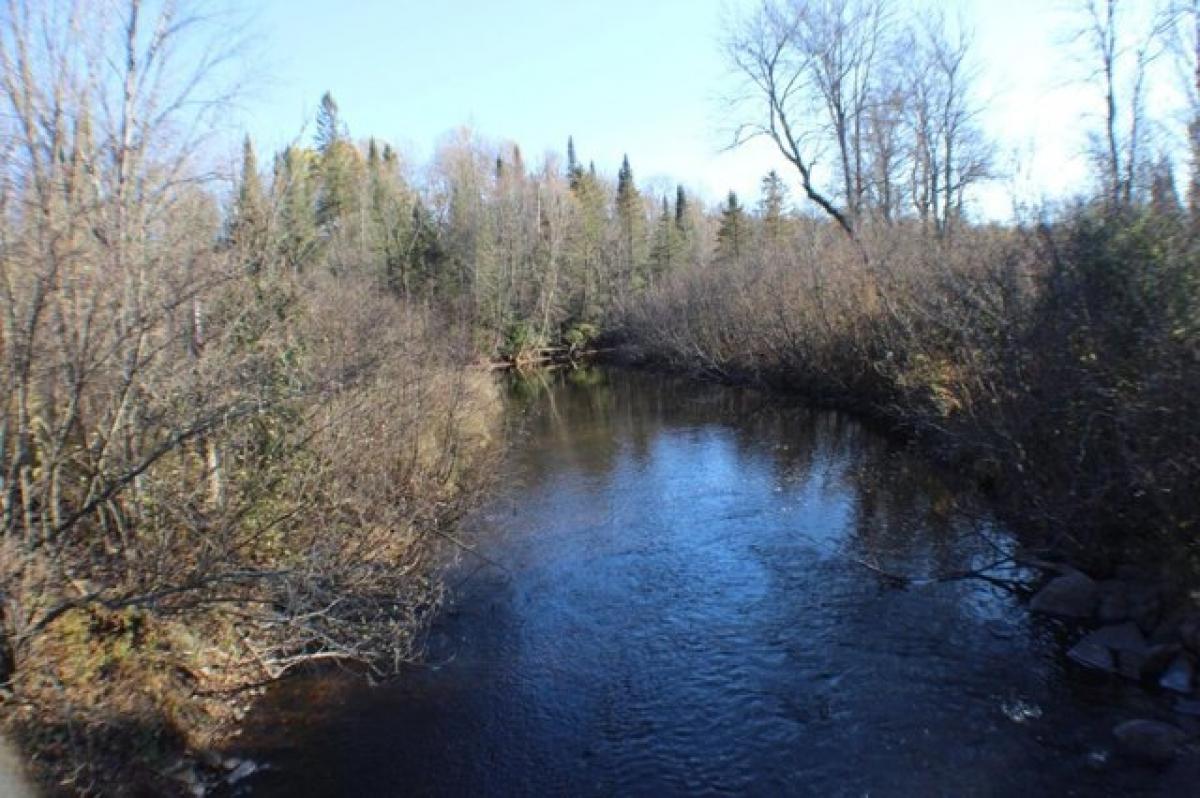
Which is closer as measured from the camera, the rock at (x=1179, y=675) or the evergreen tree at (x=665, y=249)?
the rock at (x=1179, y=675)

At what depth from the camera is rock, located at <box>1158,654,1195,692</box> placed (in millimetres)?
6543

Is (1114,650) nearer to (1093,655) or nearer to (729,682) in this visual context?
(1093,655)

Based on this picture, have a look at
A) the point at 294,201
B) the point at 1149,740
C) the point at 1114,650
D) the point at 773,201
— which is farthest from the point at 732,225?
the point at 1149,740

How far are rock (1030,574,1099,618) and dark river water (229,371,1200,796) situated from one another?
0.20 meters

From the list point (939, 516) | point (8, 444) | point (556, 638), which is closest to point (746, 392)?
point (939, 516)

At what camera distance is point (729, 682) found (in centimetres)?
742

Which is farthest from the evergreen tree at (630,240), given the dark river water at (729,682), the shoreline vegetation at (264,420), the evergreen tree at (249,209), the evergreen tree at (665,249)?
the evergreen tree at (249,209)

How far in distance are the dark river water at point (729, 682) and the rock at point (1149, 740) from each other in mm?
134

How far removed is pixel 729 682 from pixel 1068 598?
3918mm

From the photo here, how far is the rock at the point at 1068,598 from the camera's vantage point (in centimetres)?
801

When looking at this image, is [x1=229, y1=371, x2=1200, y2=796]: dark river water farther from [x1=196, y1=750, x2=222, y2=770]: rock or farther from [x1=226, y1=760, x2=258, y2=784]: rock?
[x1=196, y1=750, x2=222, y2=770]: rock

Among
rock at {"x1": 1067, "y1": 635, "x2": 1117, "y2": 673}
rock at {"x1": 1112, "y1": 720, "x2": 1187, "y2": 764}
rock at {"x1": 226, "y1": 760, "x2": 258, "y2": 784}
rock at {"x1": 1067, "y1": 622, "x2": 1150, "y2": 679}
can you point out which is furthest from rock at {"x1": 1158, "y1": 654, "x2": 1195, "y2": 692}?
rock at {"x1": 226, "y1": 760, "x2": 258, "y2": 784}

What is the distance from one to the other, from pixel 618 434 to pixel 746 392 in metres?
7.38

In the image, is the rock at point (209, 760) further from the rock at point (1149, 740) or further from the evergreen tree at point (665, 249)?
the evergreen tree at point (665, 249)
